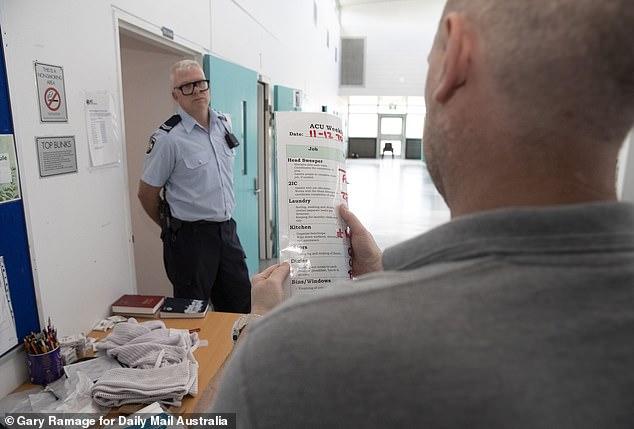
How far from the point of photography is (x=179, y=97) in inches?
96.6

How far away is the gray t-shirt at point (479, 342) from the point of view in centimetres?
39

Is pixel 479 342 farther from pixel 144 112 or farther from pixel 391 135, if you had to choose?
pixel 391 135

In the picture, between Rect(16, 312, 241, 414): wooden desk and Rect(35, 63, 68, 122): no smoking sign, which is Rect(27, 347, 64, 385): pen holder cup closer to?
Rect(16, 312, 241, 414): wooden desk

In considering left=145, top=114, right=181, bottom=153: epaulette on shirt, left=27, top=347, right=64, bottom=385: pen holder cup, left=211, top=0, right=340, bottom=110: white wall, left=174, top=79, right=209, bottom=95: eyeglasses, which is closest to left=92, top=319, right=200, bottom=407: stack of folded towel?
left=27, top=347, right=64, bottom=385: pen holder cup

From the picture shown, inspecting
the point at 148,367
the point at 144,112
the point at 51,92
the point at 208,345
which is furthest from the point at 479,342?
the point at 144,112

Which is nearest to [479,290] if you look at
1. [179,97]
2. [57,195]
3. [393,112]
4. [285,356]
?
[285,356]

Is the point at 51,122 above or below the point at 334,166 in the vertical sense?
above

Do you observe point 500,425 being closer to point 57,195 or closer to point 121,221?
point 57,195

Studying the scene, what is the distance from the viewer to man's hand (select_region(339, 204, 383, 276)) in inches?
43.8

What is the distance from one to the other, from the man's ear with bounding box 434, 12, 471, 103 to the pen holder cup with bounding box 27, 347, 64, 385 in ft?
4.74

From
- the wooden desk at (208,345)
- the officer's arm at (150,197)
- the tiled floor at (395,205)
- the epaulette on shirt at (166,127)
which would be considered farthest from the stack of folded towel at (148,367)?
the tiled floor at (395,205)

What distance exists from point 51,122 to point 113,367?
87 centimetres

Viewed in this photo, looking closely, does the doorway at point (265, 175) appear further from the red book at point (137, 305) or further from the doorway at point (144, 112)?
the red book at point (137, 305)

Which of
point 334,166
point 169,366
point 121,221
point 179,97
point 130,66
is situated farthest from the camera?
point 130,66
